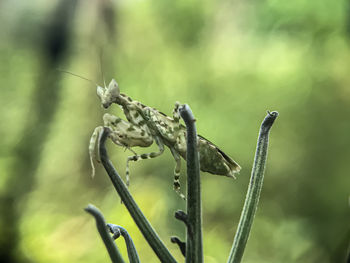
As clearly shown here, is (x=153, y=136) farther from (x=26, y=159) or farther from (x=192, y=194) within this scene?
(x=26, y=159)

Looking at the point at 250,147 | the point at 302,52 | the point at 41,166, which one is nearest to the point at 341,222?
the point at 250,147

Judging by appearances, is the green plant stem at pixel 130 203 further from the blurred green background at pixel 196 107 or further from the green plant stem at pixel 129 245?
the blurred green background at pixel 196 107

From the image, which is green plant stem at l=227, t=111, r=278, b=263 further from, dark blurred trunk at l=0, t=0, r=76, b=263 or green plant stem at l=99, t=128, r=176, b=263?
dark blurred trunk at l=0, t=0, r=76, b=263

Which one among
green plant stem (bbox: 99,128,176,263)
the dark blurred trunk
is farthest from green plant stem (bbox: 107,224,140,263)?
the dark blurred trunk

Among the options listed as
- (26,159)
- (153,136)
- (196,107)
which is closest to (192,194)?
(153,136)

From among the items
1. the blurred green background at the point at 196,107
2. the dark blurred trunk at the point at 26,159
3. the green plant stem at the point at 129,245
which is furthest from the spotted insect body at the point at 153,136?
the dark blurred trunk at the point at 26,159

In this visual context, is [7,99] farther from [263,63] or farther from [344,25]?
[344,25]
